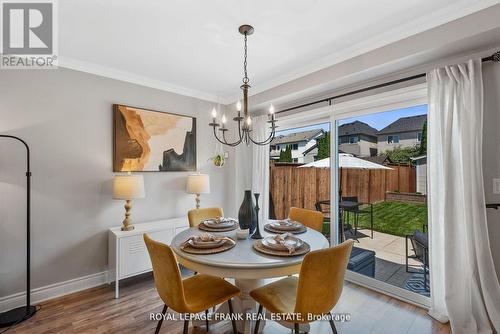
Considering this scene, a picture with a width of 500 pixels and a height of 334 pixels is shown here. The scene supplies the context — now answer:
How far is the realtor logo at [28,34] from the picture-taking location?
1.83m

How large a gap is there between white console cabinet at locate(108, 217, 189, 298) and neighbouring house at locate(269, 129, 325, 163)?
187 cm

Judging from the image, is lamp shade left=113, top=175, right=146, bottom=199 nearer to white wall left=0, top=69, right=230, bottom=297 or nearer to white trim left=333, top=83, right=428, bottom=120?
white wall left=0, top=69, right=230, bottom=297

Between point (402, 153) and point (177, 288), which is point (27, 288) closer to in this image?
point (177, 288)

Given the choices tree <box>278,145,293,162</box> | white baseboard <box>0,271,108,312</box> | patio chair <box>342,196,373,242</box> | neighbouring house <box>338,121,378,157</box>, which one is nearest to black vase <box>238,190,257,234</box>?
patio chair <box>342,196,373,242</box>

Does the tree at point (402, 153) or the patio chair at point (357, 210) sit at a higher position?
the tree at point (402, 153)

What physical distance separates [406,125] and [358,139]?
0.50 m

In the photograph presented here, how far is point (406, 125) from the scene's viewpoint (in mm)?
2500

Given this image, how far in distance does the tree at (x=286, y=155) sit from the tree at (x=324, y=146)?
0.51m

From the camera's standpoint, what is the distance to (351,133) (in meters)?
2.90

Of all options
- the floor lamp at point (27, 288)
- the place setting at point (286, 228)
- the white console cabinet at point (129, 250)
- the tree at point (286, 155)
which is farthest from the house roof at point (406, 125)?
the floor lamp at point (27, 288)

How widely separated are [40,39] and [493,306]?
14.1 ft

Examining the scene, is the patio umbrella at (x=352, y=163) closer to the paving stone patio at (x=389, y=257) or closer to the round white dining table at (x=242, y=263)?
the paving stone patio at (x=389, y=257)

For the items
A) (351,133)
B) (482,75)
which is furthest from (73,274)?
(482,75)

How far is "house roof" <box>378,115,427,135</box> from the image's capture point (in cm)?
239
